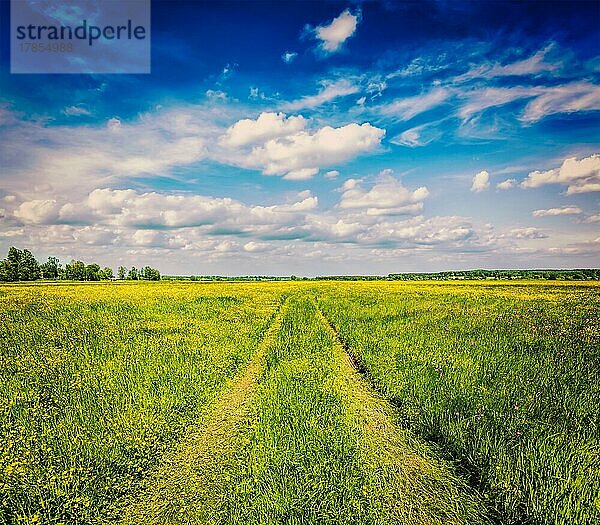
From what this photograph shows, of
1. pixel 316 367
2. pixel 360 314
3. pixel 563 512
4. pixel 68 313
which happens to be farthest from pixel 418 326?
pixel 68 313

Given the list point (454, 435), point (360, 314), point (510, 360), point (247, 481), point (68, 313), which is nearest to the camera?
point (247, 481)

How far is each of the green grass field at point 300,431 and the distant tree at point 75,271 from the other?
112916 mm

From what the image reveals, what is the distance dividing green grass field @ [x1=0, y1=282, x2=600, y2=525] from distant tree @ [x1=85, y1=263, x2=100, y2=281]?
4508 inches

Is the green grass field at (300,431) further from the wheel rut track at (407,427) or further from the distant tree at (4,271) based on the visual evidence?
the distant tree at (4,271)

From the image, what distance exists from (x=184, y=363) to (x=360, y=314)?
1271 cm

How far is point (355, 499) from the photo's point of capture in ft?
16.1

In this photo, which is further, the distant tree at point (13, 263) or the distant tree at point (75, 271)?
the distant tree at point (75, 271)

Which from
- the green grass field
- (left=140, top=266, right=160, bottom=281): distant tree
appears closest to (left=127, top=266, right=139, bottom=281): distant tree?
(left=140, top=266, right=160, bottom=281): distant tree

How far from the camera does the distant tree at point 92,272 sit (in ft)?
379

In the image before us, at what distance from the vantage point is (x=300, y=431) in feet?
22.4

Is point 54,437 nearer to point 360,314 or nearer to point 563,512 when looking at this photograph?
point 563,512

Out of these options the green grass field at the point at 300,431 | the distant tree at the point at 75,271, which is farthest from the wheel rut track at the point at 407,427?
the distant tree at the point at 75,271

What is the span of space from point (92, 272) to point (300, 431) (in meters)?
126

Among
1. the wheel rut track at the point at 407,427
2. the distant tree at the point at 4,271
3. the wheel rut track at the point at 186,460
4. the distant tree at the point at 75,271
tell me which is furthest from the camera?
the distant tree at the point at 75,271
